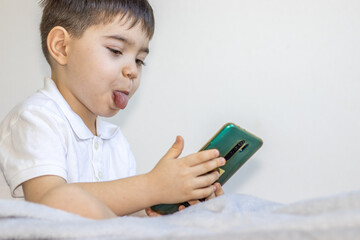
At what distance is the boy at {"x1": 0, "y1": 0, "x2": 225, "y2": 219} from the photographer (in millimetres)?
691

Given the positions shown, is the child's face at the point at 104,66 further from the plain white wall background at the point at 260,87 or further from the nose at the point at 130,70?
the plain white wall background at the point at 260,87

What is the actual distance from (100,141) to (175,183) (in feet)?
0.89

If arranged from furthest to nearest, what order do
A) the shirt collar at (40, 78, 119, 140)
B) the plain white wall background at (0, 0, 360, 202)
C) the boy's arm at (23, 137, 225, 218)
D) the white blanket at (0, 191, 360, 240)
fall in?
the plain white wall background at (0, 0, 360, 202), the shirt collar at (40, 78, 119, 140), the boy's arm at (23, 137, 225, 218), the white blanket at (0, 191, 360, 240)

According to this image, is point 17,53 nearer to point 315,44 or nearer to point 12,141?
point 12,141

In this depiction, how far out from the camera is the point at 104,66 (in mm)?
828

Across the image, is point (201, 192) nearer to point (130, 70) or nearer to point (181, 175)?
point (181, 175)

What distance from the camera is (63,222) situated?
16.6 inches

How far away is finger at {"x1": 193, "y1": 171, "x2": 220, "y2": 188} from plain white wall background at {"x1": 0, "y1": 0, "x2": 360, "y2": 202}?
453 millimetres

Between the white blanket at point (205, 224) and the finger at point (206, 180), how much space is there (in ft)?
0.78

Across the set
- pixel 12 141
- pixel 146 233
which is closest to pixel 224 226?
pixel 146 233

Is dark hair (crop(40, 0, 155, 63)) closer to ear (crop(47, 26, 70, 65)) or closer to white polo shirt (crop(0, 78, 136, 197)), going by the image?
ear (crop(47, 26, 70, 65))

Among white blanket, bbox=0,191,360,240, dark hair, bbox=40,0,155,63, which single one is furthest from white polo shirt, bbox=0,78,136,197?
white blanket, bbox=0,191,360,240

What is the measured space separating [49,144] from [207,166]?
0.85ft

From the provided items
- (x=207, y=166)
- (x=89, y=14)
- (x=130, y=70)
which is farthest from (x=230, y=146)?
(x=89, y=14)
